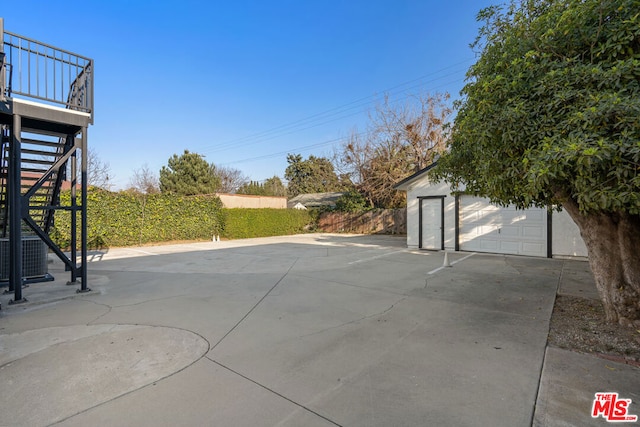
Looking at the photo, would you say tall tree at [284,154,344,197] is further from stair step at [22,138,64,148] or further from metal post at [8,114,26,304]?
metal post at [8,114,26,304]

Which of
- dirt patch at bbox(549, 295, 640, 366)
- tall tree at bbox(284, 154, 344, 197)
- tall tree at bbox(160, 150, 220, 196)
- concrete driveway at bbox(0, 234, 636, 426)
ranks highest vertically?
tall tree at bbox(284, 154, 344, 197)

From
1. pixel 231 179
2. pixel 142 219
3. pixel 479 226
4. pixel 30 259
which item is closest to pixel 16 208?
pixel 30 259

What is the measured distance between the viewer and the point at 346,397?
97.8 inches

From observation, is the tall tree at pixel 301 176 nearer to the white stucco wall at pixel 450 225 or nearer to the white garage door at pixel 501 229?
the white stucco wall at pixel 450 225

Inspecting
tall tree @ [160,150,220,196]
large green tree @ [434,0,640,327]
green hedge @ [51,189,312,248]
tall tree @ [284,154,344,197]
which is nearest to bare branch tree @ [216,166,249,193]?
tall tree @ [284,154,344,197]

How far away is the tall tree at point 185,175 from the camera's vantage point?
24.6 metres

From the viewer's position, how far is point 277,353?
10.8ft

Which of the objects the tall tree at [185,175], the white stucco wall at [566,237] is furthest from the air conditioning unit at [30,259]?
the tall tree at [185,175]

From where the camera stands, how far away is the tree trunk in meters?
3.87

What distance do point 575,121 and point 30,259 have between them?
29.8 feet

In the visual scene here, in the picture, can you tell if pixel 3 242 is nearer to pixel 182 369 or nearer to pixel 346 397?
pixel 182 369

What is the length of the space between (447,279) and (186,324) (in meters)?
5.34

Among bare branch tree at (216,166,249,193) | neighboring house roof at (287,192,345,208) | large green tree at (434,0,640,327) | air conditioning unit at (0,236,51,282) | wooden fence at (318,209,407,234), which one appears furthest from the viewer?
bare branch tree at (216,166,249,193)

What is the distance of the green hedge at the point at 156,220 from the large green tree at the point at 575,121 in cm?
1378
